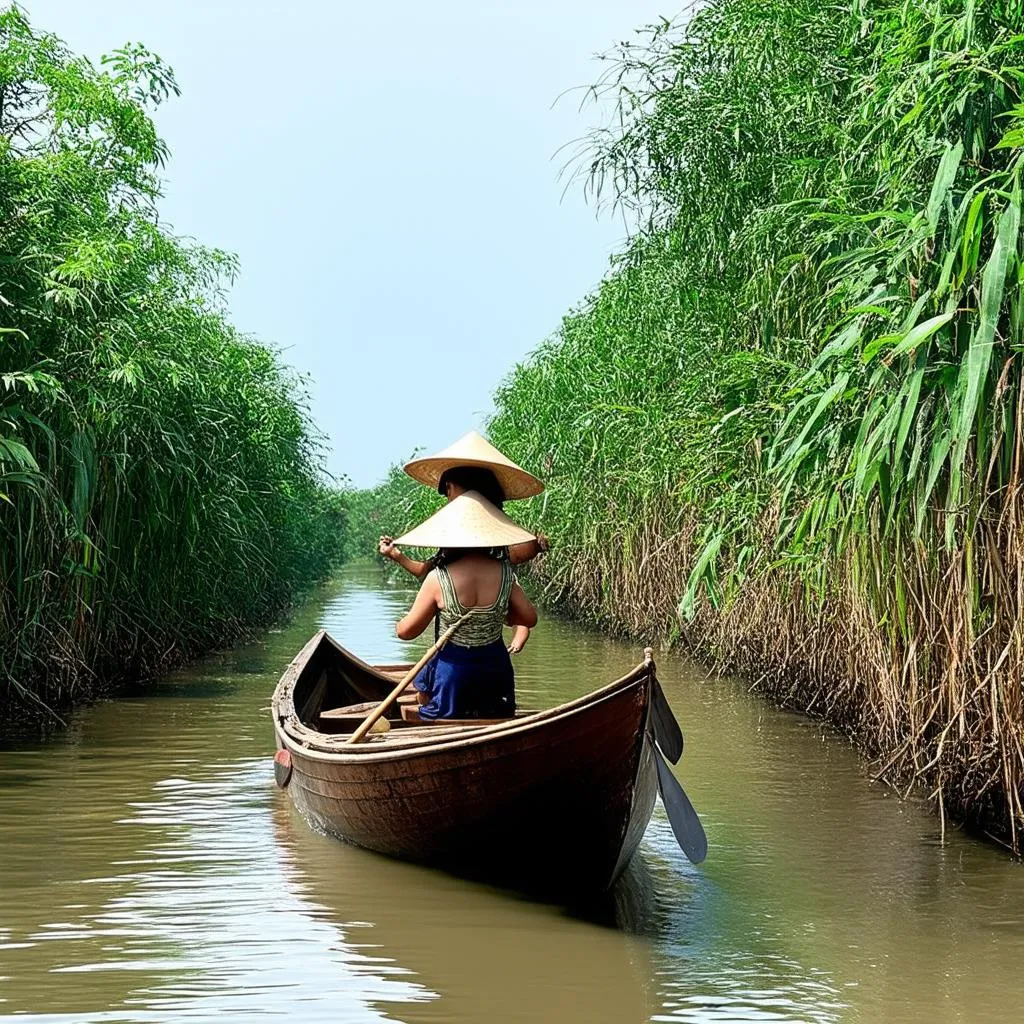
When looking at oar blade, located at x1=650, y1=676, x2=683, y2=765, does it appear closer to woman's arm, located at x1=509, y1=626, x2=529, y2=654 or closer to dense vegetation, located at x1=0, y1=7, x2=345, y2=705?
woman's arm, located at x1=509, y1=626, x2=529, y2=654

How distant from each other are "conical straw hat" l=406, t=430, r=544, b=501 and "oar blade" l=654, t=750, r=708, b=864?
1.52 meters

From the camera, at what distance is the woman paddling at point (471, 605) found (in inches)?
250

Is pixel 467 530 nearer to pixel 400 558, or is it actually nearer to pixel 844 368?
pixel 400 558

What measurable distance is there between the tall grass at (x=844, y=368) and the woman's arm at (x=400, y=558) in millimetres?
1508

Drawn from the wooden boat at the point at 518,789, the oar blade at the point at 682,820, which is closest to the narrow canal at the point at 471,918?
the wooden boat at the point at 518,789

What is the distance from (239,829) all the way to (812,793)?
310cm

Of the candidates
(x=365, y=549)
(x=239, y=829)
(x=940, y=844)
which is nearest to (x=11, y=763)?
(x=239, y=829)

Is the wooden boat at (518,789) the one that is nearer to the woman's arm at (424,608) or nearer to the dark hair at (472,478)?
the woman's arm at (424,608)

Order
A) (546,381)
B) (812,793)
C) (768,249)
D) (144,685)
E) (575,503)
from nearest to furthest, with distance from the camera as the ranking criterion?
(812,793) < (768,249) < (144,685) < (575,503) < (546,381)

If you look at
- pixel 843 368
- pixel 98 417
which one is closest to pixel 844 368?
pixel 843 368

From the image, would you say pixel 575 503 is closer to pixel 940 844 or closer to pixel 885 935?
pixel 940 844

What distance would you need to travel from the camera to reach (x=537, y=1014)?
4.64 m

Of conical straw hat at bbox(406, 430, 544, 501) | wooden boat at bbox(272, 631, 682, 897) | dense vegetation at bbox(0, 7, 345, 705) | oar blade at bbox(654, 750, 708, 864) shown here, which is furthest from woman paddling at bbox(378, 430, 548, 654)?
dense vegetation at bbox(0, 7, 345, 705)

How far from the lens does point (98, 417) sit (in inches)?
414
